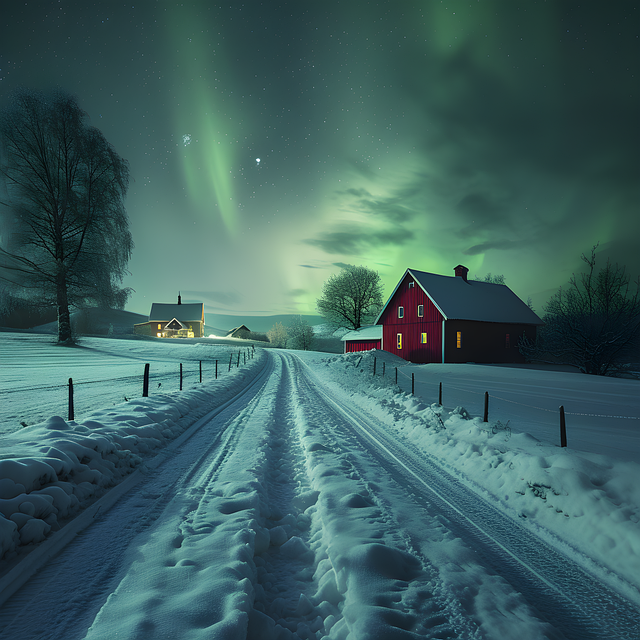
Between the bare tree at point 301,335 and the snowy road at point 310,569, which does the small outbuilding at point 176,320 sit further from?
the snowy road at point 310,569

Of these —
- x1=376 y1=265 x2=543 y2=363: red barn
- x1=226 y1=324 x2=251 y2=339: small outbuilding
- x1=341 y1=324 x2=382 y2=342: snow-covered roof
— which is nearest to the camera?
x1=376 y1=265 x2=543 y2=363: red barn

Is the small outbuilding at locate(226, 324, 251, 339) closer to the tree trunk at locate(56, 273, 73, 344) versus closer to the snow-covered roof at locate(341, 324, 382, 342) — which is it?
the snow-covered roof at locate(341, 324, 382, 342)

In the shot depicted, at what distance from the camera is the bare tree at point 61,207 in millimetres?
19328

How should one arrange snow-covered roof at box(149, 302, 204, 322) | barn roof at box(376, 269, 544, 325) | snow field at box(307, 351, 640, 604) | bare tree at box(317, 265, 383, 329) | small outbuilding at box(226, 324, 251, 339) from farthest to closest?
small outbuilding at box(226, 324, 251, 339) < snow-covered roof at box(149, 302, 204, 322) < bare tree at box(317, 265, 383, 329) < barn roof at box(376, 269, 544, 325) < snow field at box(307, 351, 640, 604)

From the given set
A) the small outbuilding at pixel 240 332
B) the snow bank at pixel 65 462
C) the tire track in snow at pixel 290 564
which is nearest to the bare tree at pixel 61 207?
the snow bank at pixel 65 462

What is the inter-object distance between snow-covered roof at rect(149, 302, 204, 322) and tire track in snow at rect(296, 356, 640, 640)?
7257 cm

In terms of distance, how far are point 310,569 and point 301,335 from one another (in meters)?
69.8

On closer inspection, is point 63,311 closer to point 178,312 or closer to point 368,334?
point 368,334

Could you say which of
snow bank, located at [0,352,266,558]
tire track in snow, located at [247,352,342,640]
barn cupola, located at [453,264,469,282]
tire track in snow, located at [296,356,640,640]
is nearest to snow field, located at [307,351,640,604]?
tire track in snow, located at [296,356,640,640]

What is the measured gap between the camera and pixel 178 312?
236ft

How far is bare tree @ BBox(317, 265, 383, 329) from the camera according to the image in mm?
47312

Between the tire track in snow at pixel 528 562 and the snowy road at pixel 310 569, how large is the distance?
0.01 metres

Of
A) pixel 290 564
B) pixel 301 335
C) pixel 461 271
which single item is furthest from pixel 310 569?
pixel 301 335

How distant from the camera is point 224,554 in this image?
2852 mm
